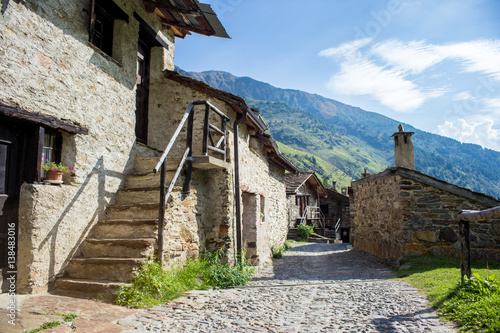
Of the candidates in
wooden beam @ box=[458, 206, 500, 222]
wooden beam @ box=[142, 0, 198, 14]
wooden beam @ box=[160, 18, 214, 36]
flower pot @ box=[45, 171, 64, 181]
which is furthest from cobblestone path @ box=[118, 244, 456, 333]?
wooden beam @ box=[160, 18, 214, 36]

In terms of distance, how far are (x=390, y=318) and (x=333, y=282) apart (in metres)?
2.64

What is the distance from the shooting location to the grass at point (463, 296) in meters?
3.35

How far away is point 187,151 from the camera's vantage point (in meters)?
6.08

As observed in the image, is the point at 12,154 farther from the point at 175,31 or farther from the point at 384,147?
the point at 384,147

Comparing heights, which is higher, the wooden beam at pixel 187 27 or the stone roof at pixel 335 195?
the wooden beam at pixel 187 27

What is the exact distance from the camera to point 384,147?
651 ft

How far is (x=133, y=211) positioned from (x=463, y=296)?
5.04 m

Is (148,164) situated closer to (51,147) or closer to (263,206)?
(51,147)

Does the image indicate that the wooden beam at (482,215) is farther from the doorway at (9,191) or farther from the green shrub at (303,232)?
the green shrub at (303,232)

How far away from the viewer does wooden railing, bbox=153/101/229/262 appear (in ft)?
16.5

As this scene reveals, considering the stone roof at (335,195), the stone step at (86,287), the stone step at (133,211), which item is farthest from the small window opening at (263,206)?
the stone roof at (335,195)

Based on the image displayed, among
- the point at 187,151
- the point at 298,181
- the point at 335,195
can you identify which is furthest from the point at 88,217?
the point at 335,195

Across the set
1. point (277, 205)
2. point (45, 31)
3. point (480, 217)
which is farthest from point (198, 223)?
point (277, 205)

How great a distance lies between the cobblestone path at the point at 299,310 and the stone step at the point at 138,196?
1845mm
